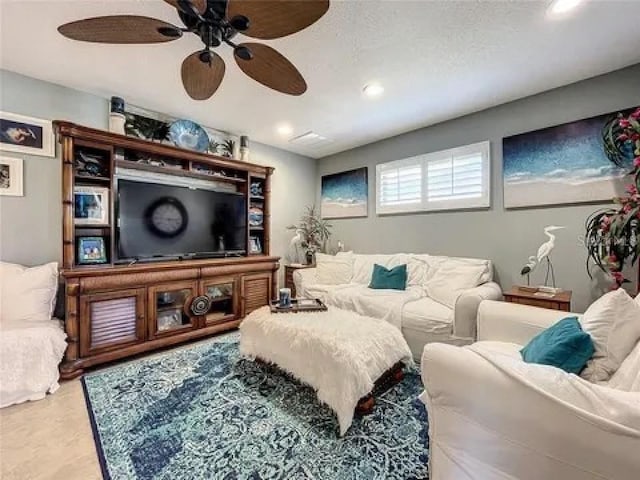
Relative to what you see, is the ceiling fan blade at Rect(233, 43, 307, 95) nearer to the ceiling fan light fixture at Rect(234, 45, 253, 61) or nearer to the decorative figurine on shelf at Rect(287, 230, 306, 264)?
the ceiling fan light fixture at Rect(234, 45, 253, 61)

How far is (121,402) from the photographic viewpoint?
1.90 m

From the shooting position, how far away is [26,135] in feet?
7.93

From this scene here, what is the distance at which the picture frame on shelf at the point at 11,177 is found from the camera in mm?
2328

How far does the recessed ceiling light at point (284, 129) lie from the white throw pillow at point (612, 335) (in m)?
3.25

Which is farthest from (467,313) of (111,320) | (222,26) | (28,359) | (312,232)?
(28,359)

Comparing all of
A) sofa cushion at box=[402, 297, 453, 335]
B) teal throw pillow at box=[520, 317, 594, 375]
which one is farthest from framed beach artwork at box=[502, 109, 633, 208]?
teal throw pillow at box=[520, 317, 594, 375]

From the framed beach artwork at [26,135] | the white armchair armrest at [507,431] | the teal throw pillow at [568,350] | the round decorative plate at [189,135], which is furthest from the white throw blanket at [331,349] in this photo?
the framed beach artwork at [26,135]

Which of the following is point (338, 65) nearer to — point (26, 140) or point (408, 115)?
point (408, 115)

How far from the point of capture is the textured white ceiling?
169 centimetres

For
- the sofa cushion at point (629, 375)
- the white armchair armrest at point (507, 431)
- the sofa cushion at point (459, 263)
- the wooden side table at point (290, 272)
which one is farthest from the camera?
the wooden side table at point (290, 272)

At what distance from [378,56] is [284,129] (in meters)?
1.76

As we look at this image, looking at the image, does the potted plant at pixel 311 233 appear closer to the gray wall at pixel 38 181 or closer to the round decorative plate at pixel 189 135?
the round decorative plate at pixel 189 135

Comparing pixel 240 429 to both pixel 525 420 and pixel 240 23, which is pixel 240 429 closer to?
pixel 525 420

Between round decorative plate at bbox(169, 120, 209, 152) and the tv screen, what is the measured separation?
0.51m
